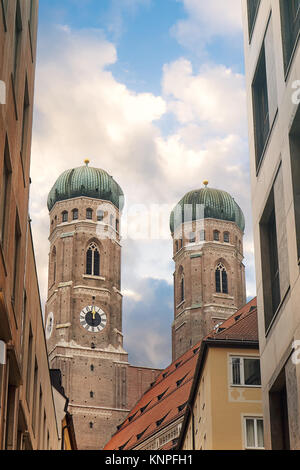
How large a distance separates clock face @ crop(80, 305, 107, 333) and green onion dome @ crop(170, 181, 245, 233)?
79.3 ft

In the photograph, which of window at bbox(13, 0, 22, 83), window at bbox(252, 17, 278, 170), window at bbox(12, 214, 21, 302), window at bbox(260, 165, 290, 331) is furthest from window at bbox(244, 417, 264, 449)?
window at bbox(13, 0, 22, 83)

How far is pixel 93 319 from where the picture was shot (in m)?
96.6

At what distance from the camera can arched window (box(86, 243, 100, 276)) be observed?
100 metres

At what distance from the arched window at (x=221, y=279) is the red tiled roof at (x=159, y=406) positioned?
51.4ft

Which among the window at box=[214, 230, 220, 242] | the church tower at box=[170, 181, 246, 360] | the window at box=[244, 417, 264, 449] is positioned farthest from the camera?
the window at box=[214, 230, 220, 242]

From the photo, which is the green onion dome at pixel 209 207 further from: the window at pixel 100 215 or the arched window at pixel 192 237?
the window at pixel 100 215

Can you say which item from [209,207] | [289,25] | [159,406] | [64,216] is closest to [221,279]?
[209,207]

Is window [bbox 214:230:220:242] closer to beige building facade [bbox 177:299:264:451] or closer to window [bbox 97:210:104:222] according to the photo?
window [bbox 97:210:104:222]

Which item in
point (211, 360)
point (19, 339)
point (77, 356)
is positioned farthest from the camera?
point (77, 356)

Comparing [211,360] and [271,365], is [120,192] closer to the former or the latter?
[211,360]
